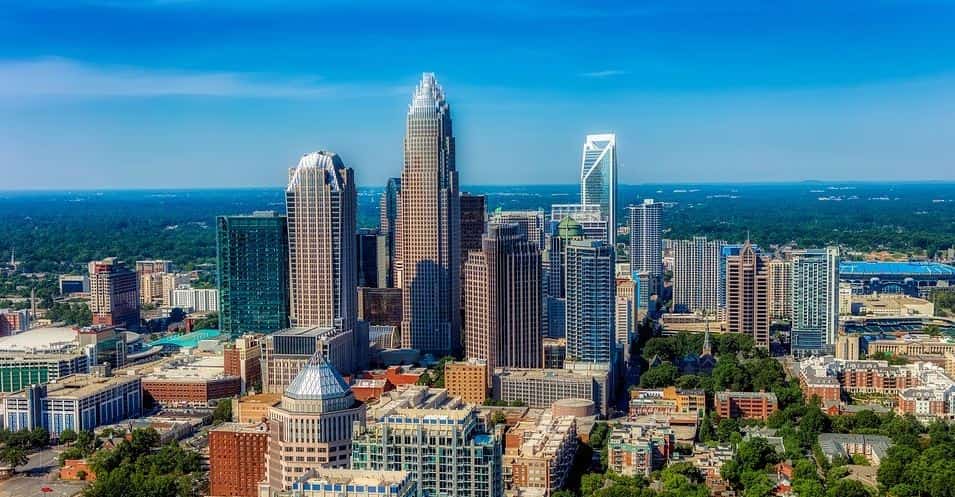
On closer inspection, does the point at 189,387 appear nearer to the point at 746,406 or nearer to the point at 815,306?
the point at 746,406

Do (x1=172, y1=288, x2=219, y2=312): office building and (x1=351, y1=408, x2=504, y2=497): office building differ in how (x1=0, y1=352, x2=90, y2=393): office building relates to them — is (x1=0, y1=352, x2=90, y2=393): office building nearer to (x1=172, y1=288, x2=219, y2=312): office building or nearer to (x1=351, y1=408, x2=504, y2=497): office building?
(x1=172, y1=288, x2=219, y2=312): office building

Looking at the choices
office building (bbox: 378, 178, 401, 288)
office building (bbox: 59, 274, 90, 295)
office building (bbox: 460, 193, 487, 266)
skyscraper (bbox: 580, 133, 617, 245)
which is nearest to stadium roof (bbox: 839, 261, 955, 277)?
skyscraper (bbox: 580, 133, 617, 245)

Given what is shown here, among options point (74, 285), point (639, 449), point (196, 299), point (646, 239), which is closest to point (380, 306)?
point (196, 299)

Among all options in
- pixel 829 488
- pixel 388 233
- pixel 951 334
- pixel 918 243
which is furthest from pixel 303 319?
pixel 918 243

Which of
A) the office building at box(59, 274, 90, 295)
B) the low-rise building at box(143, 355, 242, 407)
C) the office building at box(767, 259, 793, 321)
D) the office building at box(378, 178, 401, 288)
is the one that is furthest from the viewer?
the office building at box(59, 274, 90, 295)

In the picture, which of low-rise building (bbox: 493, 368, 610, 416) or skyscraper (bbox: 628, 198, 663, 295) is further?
skyscraper (bbox: 628, 198, 663, 295)

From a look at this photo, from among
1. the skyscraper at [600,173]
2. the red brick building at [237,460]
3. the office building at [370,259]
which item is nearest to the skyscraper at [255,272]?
the office building at [370,259]
